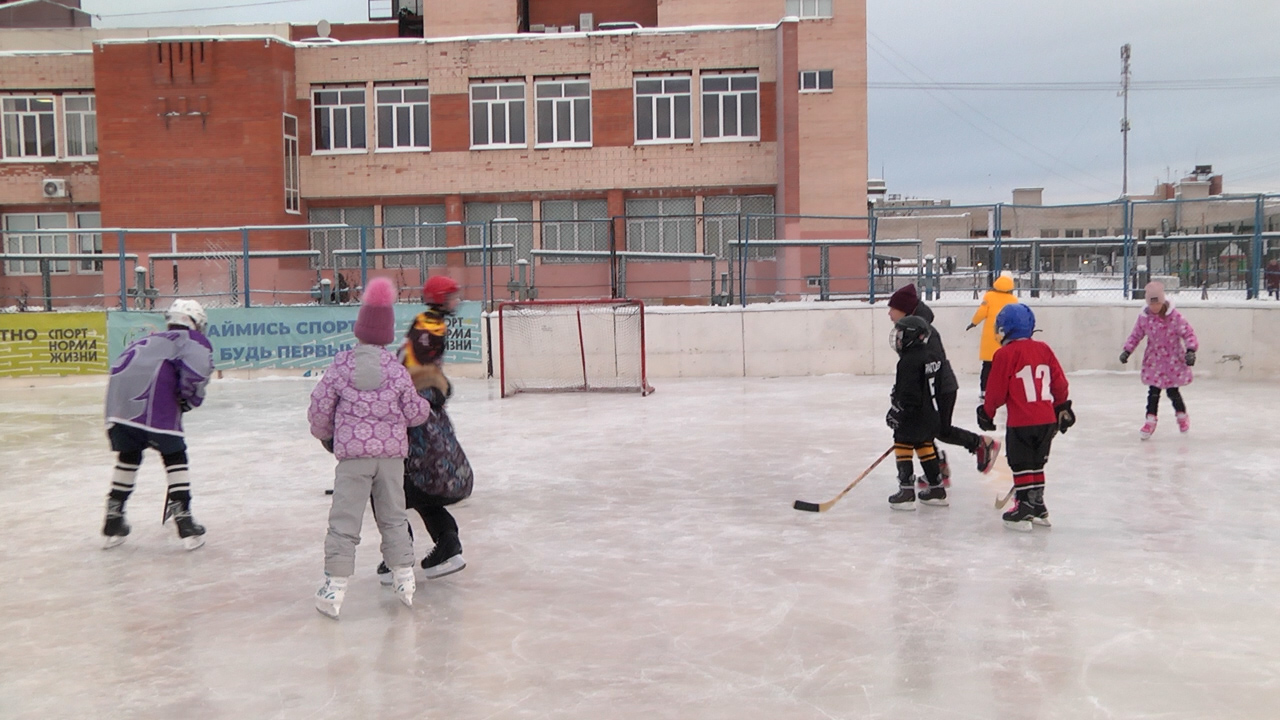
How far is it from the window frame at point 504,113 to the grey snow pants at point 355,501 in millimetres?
28825

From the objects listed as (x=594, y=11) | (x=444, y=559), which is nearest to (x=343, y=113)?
(x=594, y=11)

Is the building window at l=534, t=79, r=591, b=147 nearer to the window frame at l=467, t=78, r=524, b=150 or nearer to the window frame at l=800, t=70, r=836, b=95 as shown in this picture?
the window frame at l=467, t=78, r=524, b=150

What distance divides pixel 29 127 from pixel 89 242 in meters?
4.23

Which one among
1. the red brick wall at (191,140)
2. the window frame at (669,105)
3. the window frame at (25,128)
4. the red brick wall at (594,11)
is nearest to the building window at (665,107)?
the window frame at (669,105)

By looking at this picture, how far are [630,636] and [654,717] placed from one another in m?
0.92

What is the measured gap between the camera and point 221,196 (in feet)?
103

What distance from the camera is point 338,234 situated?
26.9 m

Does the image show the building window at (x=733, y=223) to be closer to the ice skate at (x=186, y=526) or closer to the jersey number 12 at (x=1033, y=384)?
the jersey number 12 at (x=1033, y=384)

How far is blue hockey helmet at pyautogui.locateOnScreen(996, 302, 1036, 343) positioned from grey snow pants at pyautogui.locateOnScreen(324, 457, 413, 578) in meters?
3.83

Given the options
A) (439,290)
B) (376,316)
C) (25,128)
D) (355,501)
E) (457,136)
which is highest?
(25,128)

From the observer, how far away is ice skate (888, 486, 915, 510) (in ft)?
24.5

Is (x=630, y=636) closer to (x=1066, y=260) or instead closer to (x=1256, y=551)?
(x=1256, y=551)

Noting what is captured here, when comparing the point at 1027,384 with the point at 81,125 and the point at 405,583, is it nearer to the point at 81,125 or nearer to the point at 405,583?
the point at 405,583

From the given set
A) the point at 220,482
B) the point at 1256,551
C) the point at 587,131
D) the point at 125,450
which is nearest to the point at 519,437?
the point at 220,482
